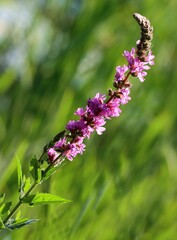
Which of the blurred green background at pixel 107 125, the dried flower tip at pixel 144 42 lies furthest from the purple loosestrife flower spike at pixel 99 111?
the blurred green background at pixel 107 125

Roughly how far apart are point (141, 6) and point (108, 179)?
0.75 metres

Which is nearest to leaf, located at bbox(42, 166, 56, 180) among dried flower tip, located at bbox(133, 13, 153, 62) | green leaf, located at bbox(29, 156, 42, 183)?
green leaf, located at bbox(29, 156, 42, 183)

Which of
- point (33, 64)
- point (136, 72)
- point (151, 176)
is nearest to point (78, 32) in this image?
point (33, 64)

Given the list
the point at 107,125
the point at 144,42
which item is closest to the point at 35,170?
the point at 144,42

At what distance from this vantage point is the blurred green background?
3.28 ft

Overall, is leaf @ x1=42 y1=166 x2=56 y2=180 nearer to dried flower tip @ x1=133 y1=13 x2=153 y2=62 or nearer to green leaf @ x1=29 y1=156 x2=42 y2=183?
green leaf @ x1=29 y1=156 x2=42 y2=183

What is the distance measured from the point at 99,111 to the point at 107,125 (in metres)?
0.85

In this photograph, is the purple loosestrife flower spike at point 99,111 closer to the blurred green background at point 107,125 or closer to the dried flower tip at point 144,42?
the dried flower tip at point 144,42

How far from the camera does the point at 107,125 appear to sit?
59.2 inches

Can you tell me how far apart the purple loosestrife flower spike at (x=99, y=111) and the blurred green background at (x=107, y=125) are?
0.78 feet

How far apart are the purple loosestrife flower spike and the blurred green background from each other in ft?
0.78

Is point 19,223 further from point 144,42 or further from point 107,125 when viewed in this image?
point 107,125

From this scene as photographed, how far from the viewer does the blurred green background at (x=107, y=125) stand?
1000mm

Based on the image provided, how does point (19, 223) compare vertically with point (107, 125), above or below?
below
